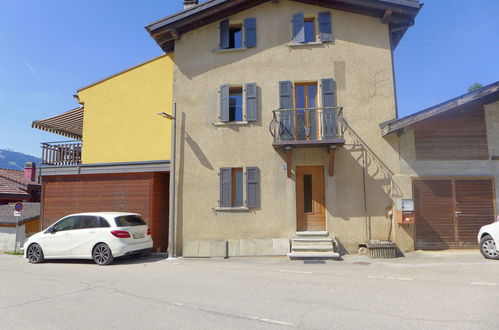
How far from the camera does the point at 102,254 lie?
9.83 metres

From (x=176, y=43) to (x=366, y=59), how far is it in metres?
7.06

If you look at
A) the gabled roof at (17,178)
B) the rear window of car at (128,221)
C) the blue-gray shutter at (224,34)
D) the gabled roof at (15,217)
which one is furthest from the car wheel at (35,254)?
the gabled roof at (17,178)

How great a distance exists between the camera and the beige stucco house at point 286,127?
11.0 meters

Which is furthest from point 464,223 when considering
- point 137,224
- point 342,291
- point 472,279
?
point 137,224

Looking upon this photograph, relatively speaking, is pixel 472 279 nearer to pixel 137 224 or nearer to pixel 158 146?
pixel 137 224

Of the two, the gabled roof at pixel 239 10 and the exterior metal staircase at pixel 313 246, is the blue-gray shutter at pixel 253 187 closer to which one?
the exterior metal staircase at pixel 313 246

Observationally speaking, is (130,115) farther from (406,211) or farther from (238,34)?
(406,211)

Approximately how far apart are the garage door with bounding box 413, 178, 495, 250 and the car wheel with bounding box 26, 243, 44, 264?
11916 mm

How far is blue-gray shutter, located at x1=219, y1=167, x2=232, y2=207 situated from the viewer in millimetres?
11508

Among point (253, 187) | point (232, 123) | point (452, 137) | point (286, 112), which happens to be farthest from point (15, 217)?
point (452, 137)

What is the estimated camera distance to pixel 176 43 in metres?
12.8

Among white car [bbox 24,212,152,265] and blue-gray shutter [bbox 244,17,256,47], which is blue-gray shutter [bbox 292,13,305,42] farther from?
white car [bbox 24,212,152,265]

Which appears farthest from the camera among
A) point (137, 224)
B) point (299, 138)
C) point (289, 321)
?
point (299, 138)

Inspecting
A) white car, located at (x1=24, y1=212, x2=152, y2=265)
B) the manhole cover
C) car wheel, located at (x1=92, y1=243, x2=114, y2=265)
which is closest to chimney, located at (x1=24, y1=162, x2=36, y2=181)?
white car, located at (x1=24, y1=212, x2=152, y2=265)
